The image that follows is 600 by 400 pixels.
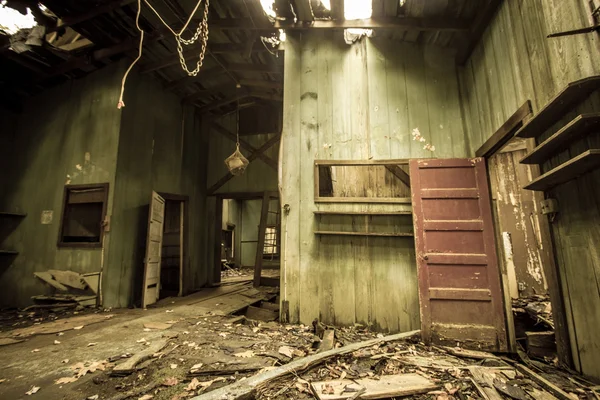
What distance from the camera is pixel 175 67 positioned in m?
6.68

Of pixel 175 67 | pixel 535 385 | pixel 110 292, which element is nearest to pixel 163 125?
pixel 175 67

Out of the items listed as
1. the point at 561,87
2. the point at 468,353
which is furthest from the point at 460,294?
the point at 561,87

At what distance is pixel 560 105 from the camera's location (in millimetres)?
2223

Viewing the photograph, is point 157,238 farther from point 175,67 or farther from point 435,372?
point 435,372

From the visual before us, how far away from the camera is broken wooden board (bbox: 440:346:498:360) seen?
3.12 meters

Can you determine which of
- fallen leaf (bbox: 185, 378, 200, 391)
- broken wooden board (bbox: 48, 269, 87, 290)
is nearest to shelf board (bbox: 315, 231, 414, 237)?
fallen leaf (bbox: 185, 378, 200, 391)

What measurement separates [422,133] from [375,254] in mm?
2110

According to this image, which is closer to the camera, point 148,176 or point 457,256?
point 457,256

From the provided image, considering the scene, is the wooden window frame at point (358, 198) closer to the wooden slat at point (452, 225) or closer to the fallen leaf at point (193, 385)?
the wooden slat at point (452, 225)

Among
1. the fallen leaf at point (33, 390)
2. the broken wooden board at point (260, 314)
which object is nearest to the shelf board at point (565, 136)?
the broken wooden board at point (260, 314)

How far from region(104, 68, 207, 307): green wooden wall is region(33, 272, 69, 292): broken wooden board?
893 millimetres

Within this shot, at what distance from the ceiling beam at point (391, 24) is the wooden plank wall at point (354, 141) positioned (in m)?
0.35

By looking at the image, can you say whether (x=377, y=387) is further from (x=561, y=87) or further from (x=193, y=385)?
(x=561, y=87)

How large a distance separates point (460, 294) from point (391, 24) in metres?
4.14
